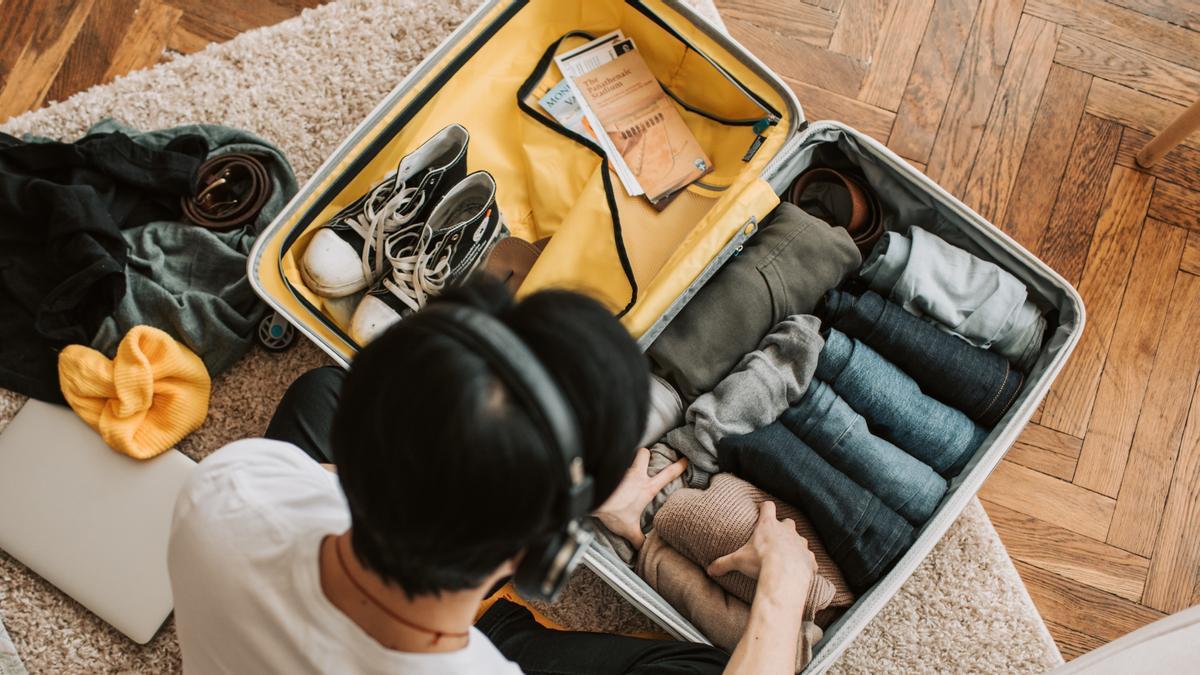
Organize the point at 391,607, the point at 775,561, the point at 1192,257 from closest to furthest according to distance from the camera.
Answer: the point at 391,607 < the point at 775,561 < the point at 1192,257

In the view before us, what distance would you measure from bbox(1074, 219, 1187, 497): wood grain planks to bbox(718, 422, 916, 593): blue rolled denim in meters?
0.49

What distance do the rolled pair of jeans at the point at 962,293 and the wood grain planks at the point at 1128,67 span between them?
0.57 m

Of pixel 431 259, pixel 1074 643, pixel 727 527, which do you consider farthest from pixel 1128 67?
pixel 431 259

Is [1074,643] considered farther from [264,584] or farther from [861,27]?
[264,584]

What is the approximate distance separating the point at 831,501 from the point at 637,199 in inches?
21.0

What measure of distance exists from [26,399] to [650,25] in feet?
3.64

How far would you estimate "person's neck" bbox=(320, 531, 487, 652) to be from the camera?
0.60m

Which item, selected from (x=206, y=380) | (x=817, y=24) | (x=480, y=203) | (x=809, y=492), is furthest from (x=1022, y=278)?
(x=206, y=380)

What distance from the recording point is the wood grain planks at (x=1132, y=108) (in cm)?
140

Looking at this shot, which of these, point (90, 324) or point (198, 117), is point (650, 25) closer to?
point (198, 117)

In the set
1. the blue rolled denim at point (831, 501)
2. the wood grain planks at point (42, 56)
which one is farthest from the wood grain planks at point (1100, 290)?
the wood grain planks at point (42, 56)

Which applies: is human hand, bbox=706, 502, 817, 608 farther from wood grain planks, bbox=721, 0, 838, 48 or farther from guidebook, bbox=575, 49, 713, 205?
wood grain planks, bbox=721, 0, 838, 48

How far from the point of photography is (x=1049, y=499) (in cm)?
129

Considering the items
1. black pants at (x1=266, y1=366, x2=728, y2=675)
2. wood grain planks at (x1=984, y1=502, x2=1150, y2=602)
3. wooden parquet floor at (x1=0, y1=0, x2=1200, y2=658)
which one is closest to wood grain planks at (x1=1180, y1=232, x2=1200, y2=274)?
wooden parquet floor at (x1=0, y1=0, x2=1200, y2=658)
